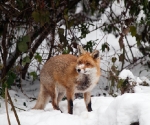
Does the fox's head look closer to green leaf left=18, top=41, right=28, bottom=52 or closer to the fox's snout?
the fox's snout

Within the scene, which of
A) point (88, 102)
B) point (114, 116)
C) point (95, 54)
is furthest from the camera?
point (88, 102)

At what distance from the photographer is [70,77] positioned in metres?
5.12

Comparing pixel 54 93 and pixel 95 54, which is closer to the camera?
pixel 95 54

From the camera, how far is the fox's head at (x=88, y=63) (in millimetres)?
4891

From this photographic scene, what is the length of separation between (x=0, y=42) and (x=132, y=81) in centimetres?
351

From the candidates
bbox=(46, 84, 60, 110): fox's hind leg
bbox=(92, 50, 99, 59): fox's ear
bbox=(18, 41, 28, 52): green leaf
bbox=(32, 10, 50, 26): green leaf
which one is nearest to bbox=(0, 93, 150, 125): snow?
bbox=(46, 84, 60, 110): fox's hind leg

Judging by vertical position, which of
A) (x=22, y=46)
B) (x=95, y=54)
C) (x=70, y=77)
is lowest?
(x=70, y=77)

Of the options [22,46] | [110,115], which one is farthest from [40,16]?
[110,115]

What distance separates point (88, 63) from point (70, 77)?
0.35m

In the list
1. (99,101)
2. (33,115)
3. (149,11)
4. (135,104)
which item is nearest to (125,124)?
(135,104)

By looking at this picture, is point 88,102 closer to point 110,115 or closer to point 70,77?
point 70,77

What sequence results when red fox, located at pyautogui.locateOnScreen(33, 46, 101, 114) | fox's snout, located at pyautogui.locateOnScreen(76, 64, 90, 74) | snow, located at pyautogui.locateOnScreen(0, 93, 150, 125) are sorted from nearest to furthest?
snow, located at pyautogui.locateOnScreen(0, 93, 150, 125) → fox's snout, located at pyautogui.locateOnScreen(76, 64, 90, 74) → red fox, located at pyautogui.locateOnScreen(33, 46, 101, 114)

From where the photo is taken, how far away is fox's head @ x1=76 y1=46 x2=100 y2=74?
4.89 metres

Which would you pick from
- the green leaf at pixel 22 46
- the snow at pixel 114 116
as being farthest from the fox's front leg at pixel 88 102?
the green leaf at pixel 22 46
